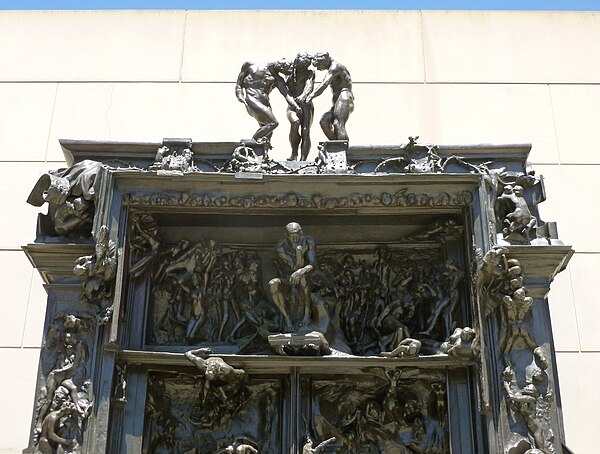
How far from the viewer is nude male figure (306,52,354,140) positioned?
28.0 feet

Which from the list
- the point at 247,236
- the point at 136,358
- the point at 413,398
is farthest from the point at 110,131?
the point at 413,398

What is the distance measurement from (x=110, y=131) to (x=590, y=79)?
5.46 metres

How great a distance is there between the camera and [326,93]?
10.9m

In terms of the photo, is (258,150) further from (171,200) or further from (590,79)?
(590,79)

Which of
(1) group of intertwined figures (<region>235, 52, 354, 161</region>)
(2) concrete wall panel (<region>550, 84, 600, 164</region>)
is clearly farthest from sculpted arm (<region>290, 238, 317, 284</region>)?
(2) concrete wall panel (<region>550, 84, 600, 164</region>)

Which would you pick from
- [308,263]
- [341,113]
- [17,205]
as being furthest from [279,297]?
[17,205]

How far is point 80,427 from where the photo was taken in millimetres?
7262

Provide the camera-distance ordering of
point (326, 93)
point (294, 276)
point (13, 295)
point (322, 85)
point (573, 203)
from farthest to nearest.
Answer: point (326, 93), point (573, 203), point (13, 295), point (322, 85), point (294, 276)

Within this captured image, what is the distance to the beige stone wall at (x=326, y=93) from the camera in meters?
10.6

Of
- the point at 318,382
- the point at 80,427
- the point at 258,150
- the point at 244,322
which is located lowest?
the point at 80,427

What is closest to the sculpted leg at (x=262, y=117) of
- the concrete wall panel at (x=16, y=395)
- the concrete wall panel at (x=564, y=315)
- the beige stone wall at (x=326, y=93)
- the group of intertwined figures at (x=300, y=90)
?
the group of intertwined figures at (x=300, y=90)

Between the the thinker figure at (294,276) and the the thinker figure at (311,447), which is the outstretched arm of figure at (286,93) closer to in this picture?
the the thinker figure at (294,276)

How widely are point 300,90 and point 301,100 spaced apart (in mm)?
146

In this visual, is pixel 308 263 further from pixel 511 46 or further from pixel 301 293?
pixel 511 46
